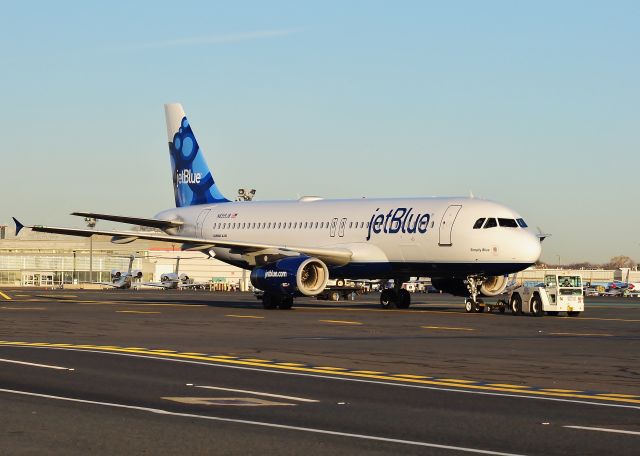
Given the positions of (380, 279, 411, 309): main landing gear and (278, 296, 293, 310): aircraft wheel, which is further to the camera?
(380, 279, 411, 309): main landing gear

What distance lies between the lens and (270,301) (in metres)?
52.8

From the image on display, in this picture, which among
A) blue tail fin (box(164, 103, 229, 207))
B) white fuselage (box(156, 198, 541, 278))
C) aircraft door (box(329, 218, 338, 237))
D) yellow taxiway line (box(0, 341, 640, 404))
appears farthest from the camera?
blue tail fin (box(164, 103, 229, 207))

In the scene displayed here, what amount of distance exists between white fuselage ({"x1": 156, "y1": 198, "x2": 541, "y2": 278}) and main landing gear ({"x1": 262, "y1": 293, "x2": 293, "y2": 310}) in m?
2.75

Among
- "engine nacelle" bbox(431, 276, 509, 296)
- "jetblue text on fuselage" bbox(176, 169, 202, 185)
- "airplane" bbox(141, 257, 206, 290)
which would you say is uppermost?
"jetblue text on fuselage" bbox(176, 169, 202, 185)

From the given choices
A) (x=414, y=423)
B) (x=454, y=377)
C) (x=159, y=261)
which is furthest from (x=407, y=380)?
(x=159, y=261)

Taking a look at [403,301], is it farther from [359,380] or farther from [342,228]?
[359,380]

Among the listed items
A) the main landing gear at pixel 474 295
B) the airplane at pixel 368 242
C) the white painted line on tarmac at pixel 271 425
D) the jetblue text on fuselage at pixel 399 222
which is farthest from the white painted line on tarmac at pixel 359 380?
the main landing gear at pixel 474 295

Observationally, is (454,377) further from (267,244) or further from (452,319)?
(267,244)

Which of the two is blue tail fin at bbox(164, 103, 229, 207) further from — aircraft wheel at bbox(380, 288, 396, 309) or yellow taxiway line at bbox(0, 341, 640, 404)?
yellow taxiway line at bbox(0, 341, 640, 404)

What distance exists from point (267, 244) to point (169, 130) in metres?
13.0

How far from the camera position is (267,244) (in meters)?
58.4

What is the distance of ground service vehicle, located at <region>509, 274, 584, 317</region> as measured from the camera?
1885 inches

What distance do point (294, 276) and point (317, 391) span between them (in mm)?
31054

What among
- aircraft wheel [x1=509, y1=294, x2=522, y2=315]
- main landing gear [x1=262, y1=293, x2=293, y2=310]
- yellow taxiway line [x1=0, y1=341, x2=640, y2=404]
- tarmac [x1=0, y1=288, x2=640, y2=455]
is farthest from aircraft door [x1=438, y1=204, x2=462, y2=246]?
yellow taxiway line [x1=0, y1=341, x2=640, y2=404]
